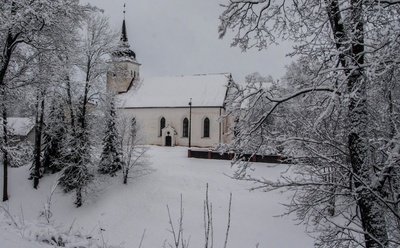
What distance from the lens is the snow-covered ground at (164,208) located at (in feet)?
53.2

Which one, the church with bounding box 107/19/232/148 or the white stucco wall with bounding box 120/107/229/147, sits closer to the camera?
the white stucco wall with bounding box 120/107/229/147

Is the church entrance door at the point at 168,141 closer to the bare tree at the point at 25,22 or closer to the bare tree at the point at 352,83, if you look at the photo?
the bare tree at the point at 25,22

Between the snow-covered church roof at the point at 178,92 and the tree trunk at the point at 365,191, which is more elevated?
the snow-covered church roof at the point at 178,92

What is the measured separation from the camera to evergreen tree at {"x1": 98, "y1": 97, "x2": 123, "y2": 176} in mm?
22281

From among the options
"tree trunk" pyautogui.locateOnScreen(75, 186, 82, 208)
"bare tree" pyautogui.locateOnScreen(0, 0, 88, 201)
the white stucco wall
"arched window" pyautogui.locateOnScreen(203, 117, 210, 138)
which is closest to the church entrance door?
the white stucco wall

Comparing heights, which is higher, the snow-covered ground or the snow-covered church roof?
the snow-covered church roof

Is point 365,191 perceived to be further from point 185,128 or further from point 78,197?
point 185,128

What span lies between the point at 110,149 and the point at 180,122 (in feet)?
44.6

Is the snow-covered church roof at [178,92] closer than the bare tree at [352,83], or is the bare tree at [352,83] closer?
the bare tree at [352,83]

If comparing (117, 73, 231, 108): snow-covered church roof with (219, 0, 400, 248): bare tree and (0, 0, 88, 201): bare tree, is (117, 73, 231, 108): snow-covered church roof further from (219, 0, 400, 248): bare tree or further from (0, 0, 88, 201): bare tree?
(219, 0, 400, 248): bare tree

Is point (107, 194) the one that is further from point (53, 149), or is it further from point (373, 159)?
point (373, 159)

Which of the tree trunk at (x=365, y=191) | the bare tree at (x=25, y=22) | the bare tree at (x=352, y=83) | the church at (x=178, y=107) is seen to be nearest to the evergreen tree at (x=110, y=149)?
the church at (x=178, y=107)

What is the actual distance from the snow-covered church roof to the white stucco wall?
552mm

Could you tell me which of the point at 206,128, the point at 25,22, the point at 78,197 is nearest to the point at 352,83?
the point at 25,22
